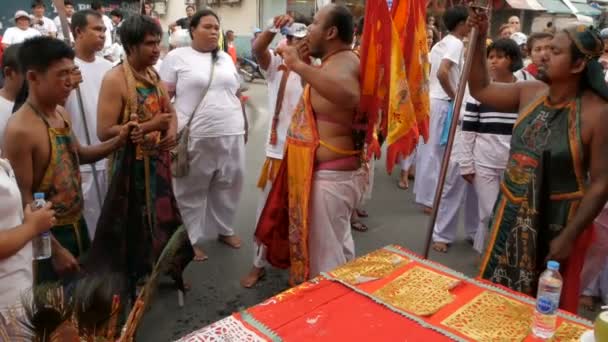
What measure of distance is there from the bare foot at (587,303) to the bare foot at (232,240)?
2.57 m

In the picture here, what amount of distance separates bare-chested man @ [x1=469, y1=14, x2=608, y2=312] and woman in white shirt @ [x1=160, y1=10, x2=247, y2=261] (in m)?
1.93

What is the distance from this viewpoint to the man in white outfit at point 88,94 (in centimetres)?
321

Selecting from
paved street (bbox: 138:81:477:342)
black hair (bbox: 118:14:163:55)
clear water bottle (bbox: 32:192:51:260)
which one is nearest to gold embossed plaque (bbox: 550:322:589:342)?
clear water bottle (bbox: 32:192:51:260)

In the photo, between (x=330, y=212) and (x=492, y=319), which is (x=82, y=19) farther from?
(x=492, y=319)

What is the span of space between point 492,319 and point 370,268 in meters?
0.50

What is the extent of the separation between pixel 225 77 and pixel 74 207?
1.63m

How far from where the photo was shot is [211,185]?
12.9 feet

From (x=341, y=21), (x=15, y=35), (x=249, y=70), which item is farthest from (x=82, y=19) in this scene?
(x=249, y=70)

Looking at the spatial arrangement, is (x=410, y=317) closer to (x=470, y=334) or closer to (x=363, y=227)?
(x=470, y=334)

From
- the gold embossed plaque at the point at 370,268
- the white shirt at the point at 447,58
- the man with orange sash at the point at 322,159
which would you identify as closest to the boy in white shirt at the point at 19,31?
the white shirt at the point at 447,58

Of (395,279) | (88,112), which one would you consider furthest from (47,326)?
(88,112)

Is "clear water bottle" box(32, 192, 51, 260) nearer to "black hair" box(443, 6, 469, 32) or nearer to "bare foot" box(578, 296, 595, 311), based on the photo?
"bare foot" box(578, 296, 595, 311)

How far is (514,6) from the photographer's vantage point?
17.2 meters

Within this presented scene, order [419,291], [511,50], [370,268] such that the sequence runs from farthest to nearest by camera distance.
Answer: [511,50] → [370,268] → [419,291]
